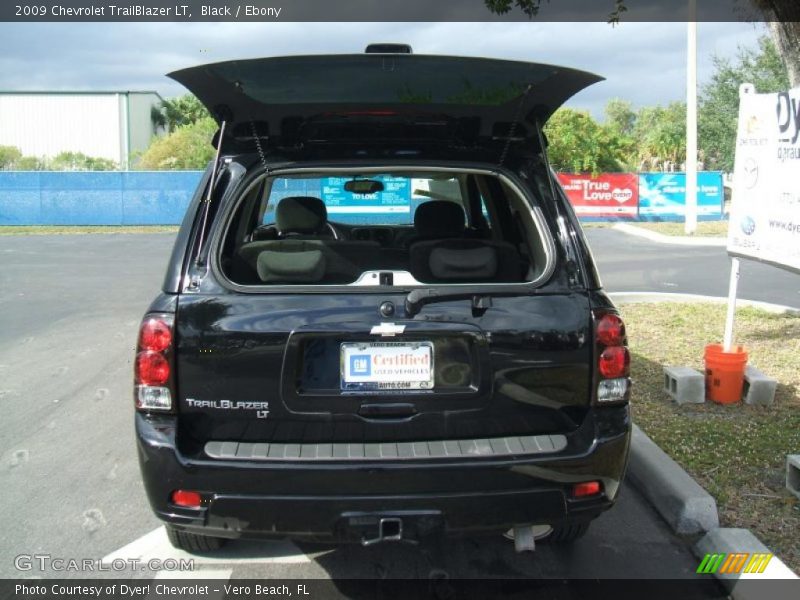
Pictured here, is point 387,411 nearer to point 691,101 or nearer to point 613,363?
point 613,363

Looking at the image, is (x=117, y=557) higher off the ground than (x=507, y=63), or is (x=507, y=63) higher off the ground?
(x=507, y=63)

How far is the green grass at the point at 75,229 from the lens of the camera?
25531mm

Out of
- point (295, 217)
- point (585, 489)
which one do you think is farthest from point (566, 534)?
point (295, 217)

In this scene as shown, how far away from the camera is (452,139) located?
11.9 ft

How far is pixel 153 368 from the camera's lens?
3.02m

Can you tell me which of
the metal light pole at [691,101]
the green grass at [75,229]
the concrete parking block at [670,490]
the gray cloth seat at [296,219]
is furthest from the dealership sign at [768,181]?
the green grass at [75,229]

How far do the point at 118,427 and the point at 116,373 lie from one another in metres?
1.65

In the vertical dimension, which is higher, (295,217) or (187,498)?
(295,217)

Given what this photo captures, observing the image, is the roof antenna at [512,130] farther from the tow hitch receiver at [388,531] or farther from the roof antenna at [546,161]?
the tow hitch receiver at [388,531]

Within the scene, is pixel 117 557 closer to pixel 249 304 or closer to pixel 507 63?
pixel 249 304

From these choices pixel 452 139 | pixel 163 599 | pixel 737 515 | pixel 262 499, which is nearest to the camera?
pixel 262 499

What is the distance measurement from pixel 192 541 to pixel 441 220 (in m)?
2.25

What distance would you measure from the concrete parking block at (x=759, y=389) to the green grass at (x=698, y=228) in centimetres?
1664

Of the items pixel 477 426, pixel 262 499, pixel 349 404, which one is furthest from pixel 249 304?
pixel 477 426
